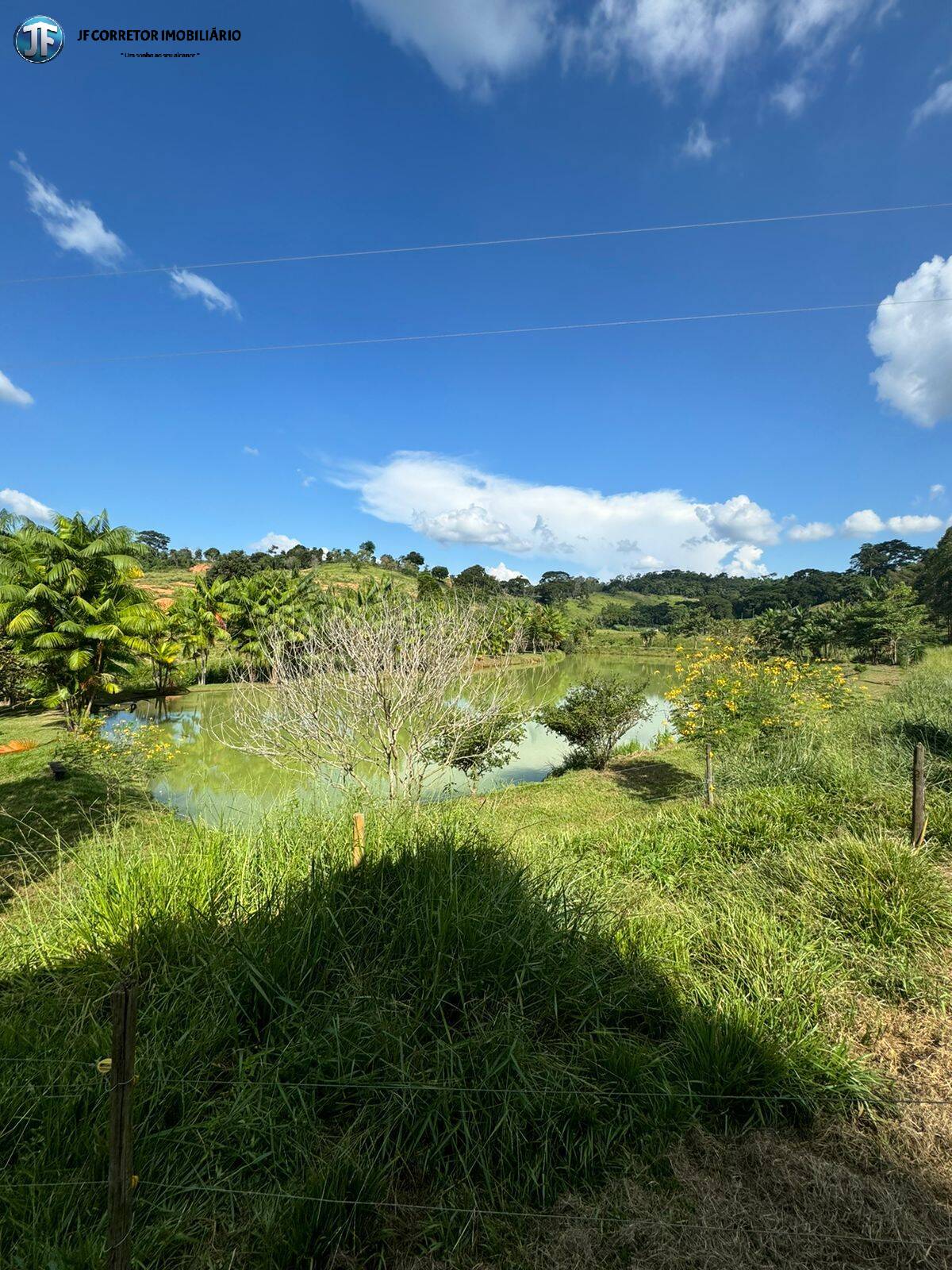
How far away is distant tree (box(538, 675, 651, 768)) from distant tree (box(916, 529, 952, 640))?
128 feet

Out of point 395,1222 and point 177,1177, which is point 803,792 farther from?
point 177,1177

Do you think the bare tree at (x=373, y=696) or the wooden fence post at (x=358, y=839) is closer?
the wooden fence post at (x=358, y=839)

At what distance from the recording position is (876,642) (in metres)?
32.1

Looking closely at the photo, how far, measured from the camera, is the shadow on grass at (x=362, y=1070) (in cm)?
197

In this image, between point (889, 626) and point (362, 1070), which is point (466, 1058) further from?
point (889, 626)

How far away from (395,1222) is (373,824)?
261 cm

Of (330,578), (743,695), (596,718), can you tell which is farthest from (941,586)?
(330,578)

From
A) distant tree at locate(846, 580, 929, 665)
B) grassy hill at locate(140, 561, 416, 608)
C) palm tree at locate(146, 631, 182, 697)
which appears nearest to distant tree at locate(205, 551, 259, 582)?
grassy hill at locate(140, 561, 416, 608)

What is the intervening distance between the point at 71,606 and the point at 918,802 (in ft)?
78.3

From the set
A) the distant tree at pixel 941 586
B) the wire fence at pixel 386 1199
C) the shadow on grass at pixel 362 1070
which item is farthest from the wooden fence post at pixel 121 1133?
the distant tree at pixel 941 586

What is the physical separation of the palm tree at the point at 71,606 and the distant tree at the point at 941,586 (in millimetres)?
52648

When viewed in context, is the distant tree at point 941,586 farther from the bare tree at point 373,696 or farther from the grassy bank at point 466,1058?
the grassy bank at point 466,1058

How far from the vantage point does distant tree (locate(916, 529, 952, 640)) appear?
40531mm

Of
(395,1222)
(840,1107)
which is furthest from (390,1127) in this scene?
(840,1107)
